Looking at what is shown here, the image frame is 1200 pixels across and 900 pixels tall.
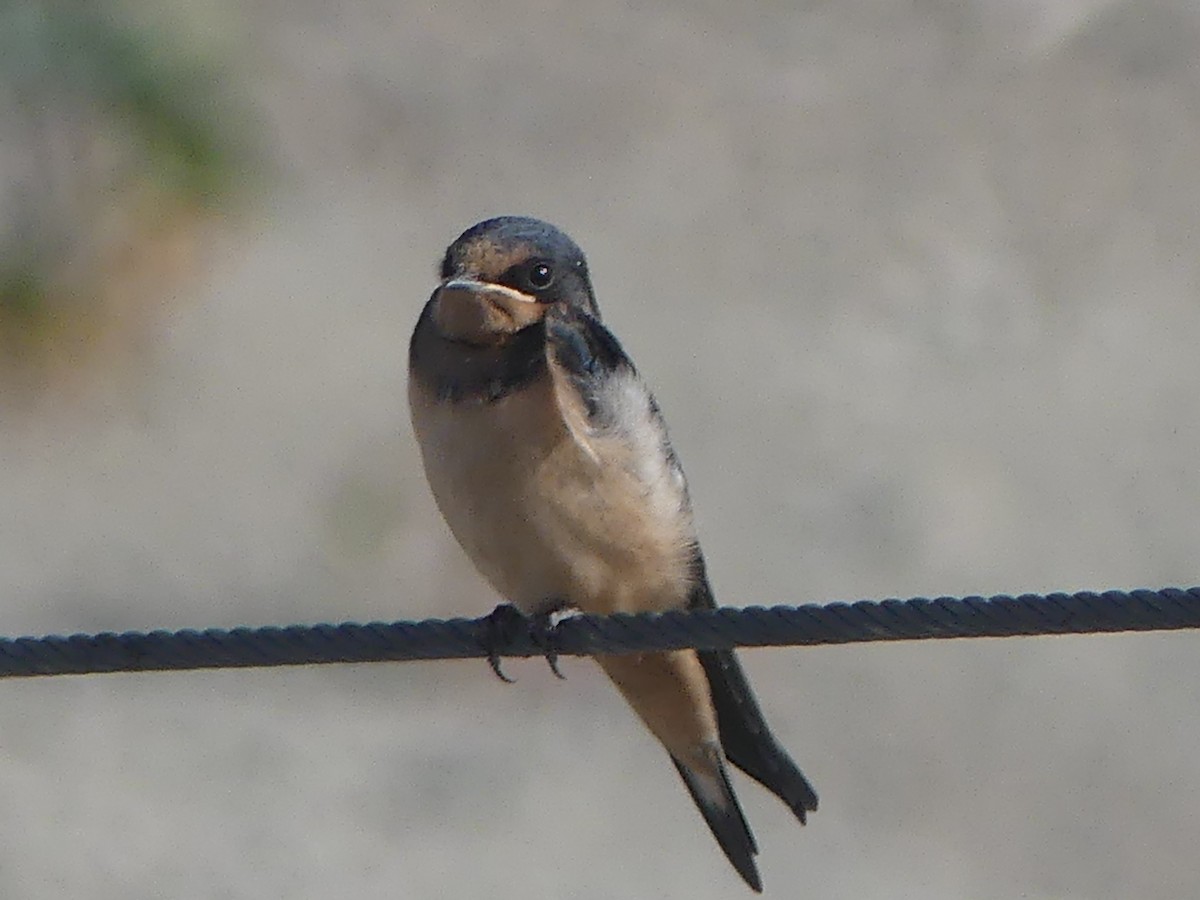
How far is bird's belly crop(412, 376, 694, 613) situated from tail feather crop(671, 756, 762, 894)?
385 millimetres

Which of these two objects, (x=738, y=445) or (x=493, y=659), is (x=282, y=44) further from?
(x=493, y=659)

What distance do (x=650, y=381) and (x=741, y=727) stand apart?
645 cm

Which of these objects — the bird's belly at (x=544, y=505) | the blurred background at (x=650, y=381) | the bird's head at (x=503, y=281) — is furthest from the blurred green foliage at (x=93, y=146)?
the bird's belly at (x=544, y=505)

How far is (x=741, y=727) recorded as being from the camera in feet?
12.0

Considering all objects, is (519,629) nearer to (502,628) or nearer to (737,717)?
(502,628)

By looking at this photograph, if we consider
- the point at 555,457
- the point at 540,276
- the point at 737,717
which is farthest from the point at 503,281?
the point at 737,717

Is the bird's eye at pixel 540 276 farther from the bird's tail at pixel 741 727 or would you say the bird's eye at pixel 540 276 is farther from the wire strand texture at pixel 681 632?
the wire strand texture at pixel 681 632

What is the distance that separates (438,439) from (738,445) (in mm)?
6541

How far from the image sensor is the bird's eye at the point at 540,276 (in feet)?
11.5

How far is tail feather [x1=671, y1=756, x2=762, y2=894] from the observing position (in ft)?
12.1

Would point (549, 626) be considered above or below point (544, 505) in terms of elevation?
below

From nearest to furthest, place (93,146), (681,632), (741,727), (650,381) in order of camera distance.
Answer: (681,632)
(741,727)
(93,146)
(650,381)

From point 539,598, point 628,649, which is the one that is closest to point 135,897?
point 539,598

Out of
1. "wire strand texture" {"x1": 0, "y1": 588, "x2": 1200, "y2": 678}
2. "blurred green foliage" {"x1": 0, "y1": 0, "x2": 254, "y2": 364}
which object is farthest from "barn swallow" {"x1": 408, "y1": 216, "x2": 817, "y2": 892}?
"blurred green foliage" {"x1": 0, "y1": 0, "x2": 254, "y2": 364}
